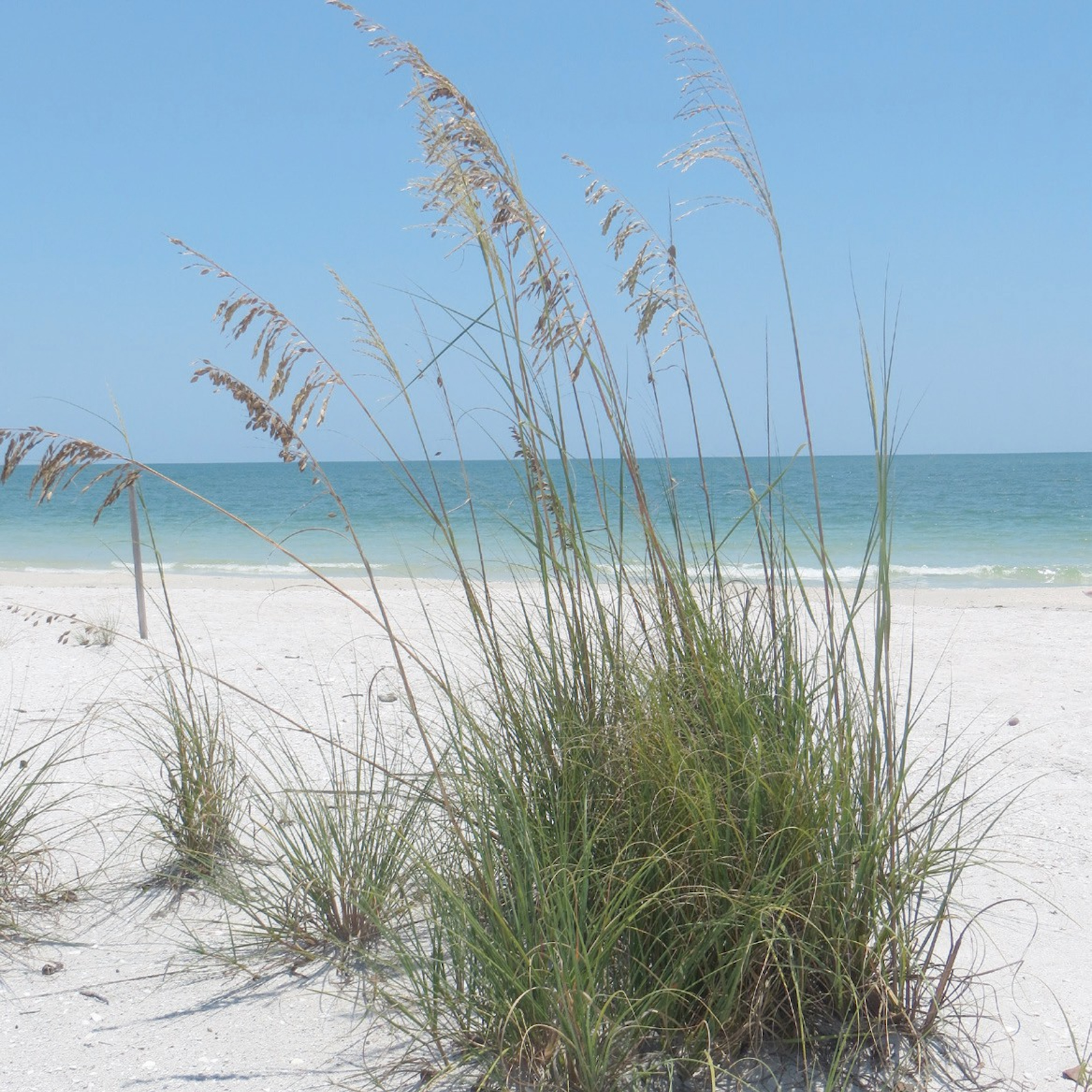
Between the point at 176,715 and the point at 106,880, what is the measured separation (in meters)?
0.50

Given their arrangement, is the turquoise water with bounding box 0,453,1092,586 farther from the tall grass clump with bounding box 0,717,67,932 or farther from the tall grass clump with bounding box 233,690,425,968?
the tall grass clump with bounding box 0,717,67,932

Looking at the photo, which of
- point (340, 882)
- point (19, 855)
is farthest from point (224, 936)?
point (19, 855)

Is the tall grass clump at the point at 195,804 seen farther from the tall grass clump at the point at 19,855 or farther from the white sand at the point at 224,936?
the tall grass clump at the point at 19,855

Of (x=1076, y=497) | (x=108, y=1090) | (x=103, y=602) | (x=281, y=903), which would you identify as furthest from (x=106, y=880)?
(x=1076, y=497)

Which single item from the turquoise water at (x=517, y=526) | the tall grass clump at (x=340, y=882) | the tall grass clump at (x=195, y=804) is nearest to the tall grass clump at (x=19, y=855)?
the tall grass clump at (x=195, y=804)

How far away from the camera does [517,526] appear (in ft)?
6.51

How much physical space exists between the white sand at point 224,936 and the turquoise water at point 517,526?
2.33 feet

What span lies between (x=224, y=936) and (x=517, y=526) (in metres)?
1.29

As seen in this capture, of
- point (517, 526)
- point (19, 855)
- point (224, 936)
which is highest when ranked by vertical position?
point (517, 526)

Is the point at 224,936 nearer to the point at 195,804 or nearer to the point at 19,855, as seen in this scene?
the point at 195,804

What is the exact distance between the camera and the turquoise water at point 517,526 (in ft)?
7.97

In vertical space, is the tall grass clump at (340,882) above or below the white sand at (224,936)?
above

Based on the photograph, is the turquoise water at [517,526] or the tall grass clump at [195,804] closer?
the turquoise water at [517,526]

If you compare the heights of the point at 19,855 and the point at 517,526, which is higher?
the point at 517,526
